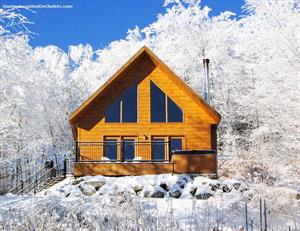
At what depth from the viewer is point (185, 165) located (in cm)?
1576

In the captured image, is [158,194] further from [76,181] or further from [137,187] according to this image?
[76,181]

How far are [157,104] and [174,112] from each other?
3.11 ft

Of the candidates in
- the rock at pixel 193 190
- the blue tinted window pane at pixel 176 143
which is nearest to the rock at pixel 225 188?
the rock at pixel 193 190

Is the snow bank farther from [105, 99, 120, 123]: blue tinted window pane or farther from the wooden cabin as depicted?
[105, 99, 120, 123]: blue tinted window pane

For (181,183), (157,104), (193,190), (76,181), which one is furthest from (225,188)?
(157,104)

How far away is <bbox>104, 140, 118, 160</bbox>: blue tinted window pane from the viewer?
18188mm

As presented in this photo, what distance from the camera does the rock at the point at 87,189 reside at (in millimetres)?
13769

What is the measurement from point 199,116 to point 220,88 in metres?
10.2

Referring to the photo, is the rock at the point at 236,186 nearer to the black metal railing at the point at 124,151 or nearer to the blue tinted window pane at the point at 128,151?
the black metal railing at the point at 124,151

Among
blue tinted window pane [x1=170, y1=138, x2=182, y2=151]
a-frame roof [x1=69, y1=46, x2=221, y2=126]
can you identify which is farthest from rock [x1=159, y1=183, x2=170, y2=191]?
a-frame roof [x1=69, y1=46, x2=221, y2=126]

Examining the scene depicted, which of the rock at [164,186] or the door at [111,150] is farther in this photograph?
the door at [111,150]

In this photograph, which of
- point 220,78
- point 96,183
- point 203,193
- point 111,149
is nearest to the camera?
point 203,193

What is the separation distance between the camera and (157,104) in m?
19.0

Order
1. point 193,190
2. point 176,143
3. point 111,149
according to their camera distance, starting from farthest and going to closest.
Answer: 1. point 176,143
2. point 111,149
3. point 193,190
